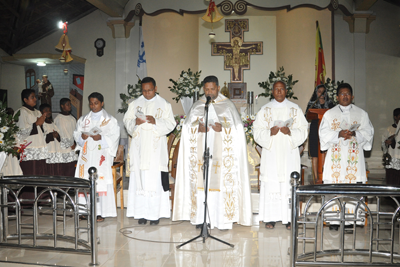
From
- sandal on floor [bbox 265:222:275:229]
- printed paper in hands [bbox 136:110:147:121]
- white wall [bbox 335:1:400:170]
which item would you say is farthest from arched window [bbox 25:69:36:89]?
sandal on floor [bbox 265:222:275:229]

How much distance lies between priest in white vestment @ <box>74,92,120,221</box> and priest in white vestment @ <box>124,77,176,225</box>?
0.37 metres

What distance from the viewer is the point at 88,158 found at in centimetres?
593

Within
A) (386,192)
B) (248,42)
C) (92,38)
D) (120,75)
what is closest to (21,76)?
(92,38)

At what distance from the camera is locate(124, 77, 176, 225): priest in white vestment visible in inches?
225

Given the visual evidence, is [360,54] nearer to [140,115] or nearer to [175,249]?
[140,115]

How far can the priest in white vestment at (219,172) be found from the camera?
207 inches

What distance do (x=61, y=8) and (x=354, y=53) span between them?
8765 millimetres

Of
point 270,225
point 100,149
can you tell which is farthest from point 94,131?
point 270,225

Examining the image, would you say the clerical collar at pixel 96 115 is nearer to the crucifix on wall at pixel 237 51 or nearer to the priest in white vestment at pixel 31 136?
the priest in white vestment at pixel 31 136

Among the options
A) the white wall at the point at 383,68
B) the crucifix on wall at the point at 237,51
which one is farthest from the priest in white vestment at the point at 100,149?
the white wall at the point at 383,68

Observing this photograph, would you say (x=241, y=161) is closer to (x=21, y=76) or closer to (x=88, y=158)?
(x=88, y=158)

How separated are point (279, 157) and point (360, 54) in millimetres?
6809

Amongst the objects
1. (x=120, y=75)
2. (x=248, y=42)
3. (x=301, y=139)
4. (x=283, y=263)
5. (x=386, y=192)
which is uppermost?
(x=248, y=42)

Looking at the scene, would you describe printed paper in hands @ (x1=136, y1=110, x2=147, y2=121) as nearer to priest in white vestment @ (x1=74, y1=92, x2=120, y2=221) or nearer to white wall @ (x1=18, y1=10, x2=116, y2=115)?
priest in white vestment @ (x1=74, y1=92, x2=120, y2=221)
